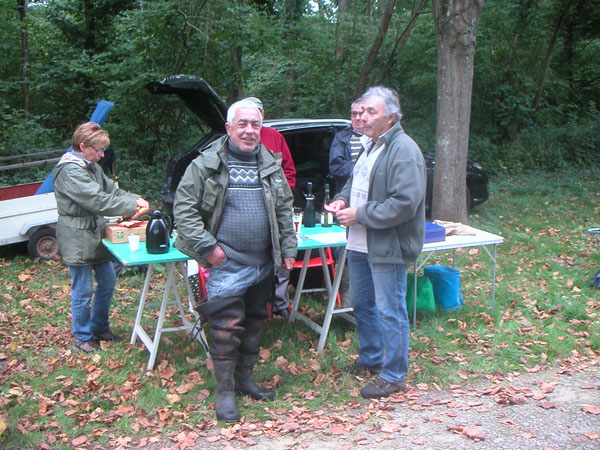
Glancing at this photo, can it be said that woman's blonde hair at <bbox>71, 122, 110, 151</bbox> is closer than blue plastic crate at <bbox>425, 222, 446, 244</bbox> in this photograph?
Yes

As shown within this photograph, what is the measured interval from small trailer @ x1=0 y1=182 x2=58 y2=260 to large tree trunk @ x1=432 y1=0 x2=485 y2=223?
4.95 m

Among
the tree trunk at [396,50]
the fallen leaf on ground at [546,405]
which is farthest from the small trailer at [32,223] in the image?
the tree trunk at [396,50]

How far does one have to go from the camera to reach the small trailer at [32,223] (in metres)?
6.72

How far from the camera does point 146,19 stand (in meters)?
9.52

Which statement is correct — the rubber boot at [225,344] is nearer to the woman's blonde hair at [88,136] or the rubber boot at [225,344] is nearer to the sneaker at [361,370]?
the sneaker at [361,370]

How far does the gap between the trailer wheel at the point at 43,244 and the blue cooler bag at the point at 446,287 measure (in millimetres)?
4396

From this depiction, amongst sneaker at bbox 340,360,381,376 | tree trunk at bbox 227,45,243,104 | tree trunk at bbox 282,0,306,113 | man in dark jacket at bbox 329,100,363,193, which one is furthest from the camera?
tree trunk at bbox 282,0,306,113

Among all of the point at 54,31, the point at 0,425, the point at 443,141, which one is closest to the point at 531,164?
the point at 443,141

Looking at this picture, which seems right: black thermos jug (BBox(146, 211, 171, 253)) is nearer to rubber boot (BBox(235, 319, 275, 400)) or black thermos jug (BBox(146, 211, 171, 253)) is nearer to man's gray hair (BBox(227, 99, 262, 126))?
rubber boot (BBox(235, 319, 275, 400))

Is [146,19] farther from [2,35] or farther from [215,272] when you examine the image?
[215,272]

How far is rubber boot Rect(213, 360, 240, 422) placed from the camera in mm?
3621

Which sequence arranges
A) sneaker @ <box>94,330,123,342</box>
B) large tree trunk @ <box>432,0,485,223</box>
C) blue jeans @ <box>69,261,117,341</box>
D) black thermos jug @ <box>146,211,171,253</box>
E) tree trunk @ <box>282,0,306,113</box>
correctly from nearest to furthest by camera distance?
black thermos jug @ <box>146,211,171,253</box> < blue jeans @ <box>69,261,117,341</box> < sneaker @ <box>94,330,123,342</box> < large tree trunk @ <box>432,0,485,223</box> < tree trunk @ <box>282,0,306,113</box>

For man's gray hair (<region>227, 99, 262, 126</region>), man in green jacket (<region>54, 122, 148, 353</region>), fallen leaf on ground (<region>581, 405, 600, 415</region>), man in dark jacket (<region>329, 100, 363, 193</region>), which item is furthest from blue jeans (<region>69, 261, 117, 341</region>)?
fallen leaf on ground (<region>581, 405, 600, 415</region>)

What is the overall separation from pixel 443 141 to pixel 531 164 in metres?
6.95
